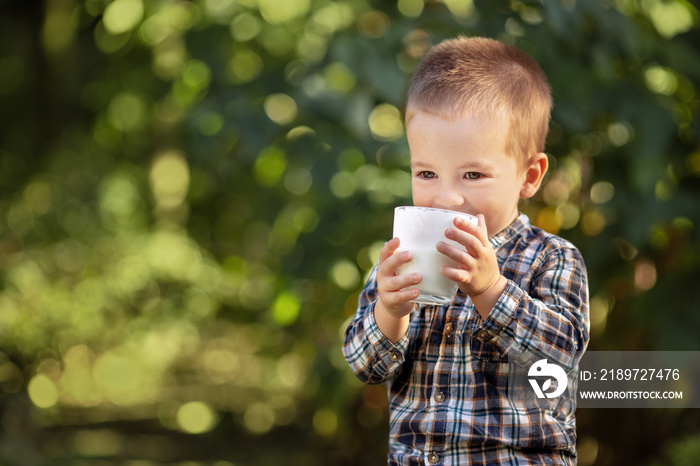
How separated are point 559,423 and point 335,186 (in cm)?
136

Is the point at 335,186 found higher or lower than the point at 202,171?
lower

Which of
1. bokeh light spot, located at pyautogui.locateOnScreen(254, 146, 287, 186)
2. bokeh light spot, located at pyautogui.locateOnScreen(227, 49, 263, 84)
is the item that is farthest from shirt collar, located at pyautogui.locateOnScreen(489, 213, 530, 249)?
bokeh light spot, located at pyautogui.locateOnScreen(227, 49, 263, 84)

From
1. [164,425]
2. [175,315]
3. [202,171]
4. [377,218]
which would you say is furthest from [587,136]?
[164,425]

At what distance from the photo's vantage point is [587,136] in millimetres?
2555

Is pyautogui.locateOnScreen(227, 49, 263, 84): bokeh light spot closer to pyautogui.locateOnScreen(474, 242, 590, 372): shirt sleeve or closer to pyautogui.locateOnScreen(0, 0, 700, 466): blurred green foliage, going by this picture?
Answer: pyautogui.locateOnScreen(0, 0, 700, 466): blurred green foliage

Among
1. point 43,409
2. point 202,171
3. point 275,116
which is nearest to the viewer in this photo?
point 275,116

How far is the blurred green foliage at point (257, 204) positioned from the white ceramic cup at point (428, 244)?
0.94 meters

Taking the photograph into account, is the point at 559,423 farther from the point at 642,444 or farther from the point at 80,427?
the point at 80,427

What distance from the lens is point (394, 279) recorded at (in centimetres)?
122

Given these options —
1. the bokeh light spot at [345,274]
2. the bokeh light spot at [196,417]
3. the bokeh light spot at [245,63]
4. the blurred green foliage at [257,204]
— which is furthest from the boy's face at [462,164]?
the bokeh light spot at [196,417]

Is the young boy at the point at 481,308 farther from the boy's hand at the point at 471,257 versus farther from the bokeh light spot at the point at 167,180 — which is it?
the bokeh light spot at the point at 167,180

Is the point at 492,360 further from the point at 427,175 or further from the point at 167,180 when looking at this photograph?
the point at 167,180

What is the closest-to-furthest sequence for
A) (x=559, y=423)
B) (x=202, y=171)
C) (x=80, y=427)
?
(x=559, y=423)
(x=202, y=171)
(x=80, y=427)

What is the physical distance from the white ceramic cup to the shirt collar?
0.22 meters
